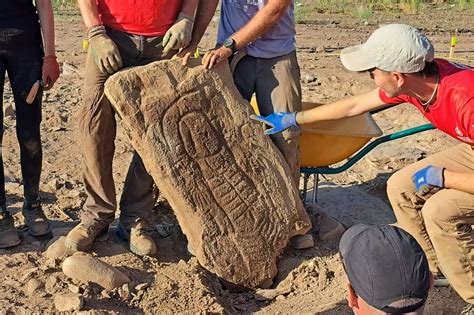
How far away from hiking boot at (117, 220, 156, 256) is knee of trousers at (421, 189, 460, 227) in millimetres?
1545

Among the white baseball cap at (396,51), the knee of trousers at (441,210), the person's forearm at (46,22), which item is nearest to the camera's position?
the white baseball cap at (396,51)

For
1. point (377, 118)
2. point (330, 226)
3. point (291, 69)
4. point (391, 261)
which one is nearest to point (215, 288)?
point (330, 226)

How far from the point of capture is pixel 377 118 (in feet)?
21.5

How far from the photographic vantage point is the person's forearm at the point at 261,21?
12.3ft

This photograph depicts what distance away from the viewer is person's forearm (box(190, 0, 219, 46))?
391 cm

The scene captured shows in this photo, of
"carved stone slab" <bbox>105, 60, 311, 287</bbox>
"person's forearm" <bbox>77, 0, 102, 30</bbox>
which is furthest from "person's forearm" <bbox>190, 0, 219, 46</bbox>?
"person's forearm" <bbox>77, 0, 102, 30</bbox>

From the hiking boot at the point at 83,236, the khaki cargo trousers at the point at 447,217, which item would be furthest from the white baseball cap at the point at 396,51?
the hiking boot at the point at 83,236

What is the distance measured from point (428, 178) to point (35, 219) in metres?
2.23

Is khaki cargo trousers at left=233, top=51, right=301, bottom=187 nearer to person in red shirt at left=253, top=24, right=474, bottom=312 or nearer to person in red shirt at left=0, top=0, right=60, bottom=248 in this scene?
person in red shirt at left=253, top=24, right=474, bottom=312

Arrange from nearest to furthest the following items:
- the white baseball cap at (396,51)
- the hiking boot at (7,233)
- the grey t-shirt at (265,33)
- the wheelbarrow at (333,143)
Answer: the white baseball cap at (396,51) < the grey t-shirt at (265,33) < the hiking boot at (7,233) < the wheelbarrow at (333,143)

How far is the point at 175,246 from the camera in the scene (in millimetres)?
4281

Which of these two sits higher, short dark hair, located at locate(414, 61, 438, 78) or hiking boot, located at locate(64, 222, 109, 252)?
short dark hair, located at locate(414, 61, 438, 78)

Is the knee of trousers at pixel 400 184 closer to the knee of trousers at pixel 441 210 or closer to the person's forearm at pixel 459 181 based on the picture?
the knee of trousers at pixel 441 210

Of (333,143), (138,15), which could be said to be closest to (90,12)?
(138,15)
